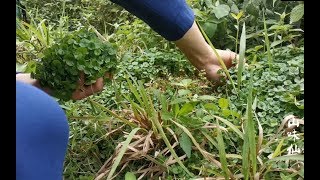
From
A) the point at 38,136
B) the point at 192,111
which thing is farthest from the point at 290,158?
the point at 38,136

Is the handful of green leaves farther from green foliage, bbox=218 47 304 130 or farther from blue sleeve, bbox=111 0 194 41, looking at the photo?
green foliage, bbox=218 47 304 130

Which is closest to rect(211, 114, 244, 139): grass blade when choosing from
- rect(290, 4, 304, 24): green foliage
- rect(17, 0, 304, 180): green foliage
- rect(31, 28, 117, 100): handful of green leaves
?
rect(17, 0, 304, 180): green foliage

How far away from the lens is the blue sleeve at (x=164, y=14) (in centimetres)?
131

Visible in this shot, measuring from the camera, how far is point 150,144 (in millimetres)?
1230

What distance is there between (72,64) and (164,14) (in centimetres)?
28

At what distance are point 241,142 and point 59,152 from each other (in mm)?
558

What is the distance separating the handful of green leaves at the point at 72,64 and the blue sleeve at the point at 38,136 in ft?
1.44

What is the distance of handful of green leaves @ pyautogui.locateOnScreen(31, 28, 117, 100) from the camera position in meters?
1.21

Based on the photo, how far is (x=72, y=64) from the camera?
47.7 inches

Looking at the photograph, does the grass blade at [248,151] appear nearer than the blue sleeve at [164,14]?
Yes

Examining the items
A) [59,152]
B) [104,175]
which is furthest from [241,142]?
[59,152]

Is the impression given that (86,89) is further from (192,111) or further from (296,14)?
(296,14)

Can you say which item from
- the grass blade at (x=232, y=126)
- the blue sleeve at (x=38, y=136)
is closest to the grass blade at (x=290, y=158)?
the grass blade at (x=232, y=126)

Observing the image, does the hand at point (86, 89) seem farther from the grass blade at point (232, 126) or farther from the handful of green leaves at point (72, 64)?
the grass blade at point (232, 126)
